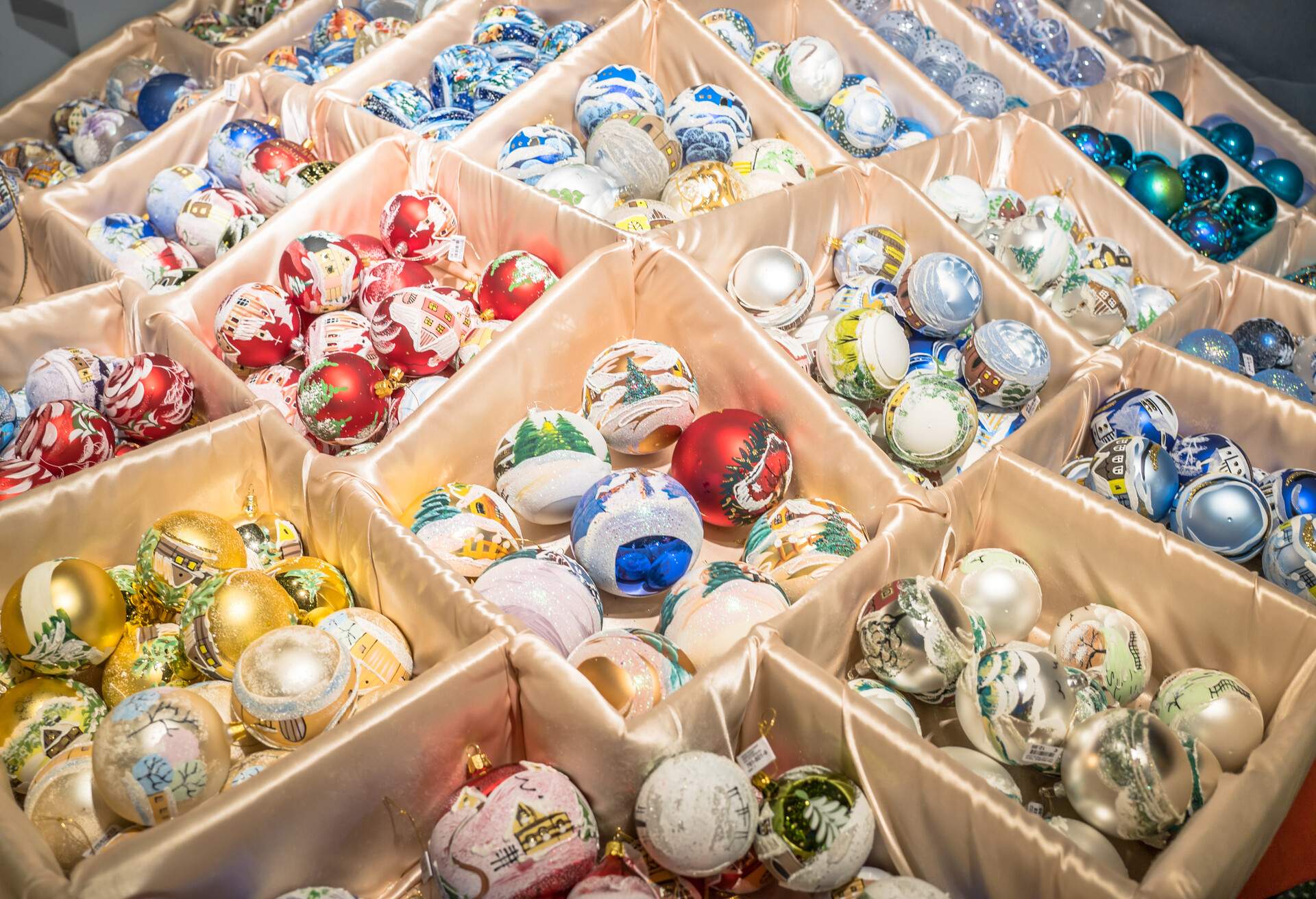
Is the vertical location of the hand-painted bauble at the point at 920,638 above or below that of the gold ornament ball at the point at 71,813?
above

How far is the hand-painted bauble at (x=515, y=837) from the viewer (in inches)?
55.7

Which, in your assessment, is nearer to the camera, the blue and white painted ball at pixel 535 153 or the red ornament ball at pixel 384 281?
the red ornament ball at pixel 384 281

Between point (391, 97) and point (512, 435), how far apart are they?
156cm

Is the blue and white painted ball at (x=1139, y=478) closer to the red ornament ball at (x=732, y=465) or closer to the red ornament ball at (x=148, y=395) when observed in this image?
the red ornament ball at (x=732, y=465)

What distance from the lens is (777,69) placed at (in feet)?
10.9

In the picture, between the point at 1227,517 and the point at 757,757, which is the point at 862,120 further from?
the point at 757,757

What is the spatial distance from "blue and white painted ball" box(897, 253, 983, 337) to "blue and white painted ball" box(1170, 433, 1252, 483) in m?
0.61

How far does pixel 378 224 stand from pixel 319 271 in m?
0.46

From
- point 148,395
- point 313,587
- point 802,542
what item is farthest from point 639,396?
point 148,395

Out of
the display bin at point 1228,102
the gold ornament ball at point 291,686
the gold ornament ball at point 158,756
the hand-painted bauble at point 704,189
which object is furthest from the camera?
the display bin at point 1228,102

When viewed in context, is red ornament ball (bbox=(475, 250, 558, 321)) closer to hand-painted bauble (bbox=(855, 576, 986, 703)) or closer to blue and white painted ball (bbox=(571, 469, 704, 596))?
blue and white painted ball (bbox=(571, 469, 704, 596))

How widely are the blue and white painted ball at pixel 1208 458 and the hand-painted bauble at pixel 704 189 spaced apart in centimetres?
133

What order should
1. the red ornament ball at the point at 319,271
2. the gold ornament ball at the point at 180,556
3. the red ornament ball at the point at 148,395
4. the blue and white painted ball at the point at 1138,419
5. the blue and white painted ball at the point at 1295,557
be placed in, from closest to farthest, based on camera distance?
1. the gold ornament ball at the point at 180,556
2. the blue and white painted ball at the point at 1295,557
3. the red ornament ball at the point at 148,395
4. the blue and white painted ball at the point at 1138,419
5. the red ornament ball at the point at 319,271

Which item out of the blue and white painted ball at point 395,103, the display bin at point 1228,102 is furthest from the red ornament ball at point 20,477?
the display bin at point 1228,102
